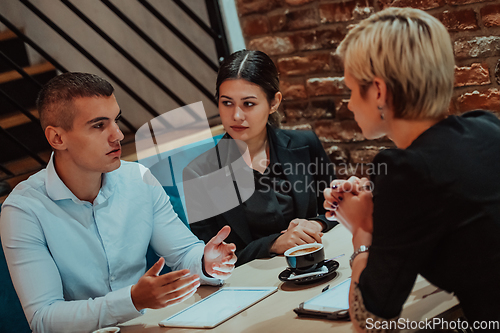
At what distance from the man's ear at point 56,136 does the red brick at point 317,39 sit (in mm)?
1379

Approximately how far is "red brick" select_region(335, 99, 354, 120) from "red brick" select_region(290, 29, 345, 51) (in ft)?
0.95

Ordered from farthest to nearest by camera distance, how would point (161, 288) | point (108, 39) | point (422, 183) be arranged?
point (108, 39), point (161, 288), point (422, 183)

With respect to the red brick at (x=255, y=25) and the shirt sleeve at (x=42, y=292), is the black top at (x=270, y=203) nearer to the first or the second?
the shirt sleeve at (x=42, y=292)

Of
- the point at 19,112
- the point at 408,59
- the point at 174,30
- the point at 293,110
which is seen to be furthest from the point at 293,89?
the point at 19,112

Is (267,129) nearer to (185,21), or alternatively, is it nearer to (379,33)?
(379,33)

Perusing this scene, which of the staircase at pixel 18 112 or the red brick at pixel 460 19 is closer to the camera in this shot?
the red brick at pixel 460 19

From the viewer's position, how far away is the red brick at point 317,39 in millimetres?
2344

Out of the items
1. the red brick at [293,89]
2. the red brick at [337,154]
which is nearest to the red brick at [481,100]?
the red brick at [337,154]

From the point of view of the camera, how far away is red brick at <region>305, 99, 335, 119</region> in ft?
8.07

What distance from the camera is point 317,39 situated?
7.89ft

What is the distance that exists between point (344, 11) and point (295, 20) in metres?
0.28

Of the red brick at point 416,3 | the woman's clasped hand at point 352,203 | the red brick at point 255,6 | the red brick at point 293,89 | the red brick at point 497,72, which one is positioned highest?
the red brick at point 255,6

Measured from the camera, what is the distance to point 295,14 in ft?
8.02

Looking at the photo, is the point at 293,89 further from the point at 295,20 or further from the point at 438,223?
the point at 438,223
